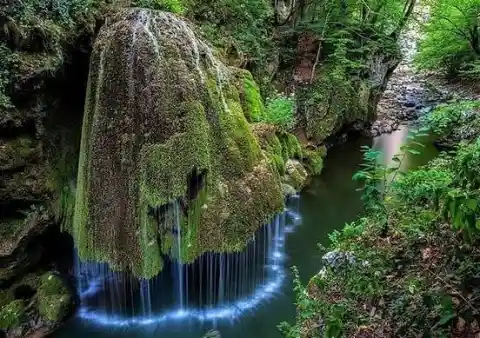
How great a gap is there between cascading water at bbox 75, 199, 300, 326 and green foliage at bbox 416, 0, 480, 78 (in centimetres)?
1332

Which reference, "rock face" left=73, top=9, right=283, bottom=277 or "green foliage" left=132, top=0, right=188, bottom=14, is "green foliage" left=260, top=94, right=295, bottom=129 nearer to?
"green foliage" left=132, top=0, right=188, bottom=14

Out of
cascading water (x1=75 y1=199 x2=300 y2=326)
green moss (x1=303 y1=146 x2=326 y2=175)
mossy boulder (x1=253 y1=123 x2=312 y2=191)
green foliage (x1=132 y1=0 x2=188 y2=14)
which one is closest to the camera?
cascading water (x1=75 y1=199 x2=300 y2=326)

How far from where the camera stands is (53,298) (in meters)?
6.46

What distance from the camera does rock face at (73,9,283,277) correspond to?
5.96 meters

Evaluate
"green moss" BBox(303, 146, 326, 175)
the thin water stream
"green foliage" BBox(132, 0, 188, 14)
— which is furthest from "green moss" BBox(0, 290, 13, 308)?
"green moss" BBox(303, 146, 326, 175)

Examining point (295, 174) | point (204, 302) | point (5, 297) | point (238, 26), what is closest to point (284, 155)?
point (295, 174)

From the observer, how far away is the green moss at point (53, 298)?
6.34 meters

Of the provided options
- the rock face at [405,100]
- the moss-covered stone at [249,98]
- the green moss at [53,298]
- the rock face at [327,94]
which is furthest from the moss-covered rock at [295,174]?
the rock face at [405,100]

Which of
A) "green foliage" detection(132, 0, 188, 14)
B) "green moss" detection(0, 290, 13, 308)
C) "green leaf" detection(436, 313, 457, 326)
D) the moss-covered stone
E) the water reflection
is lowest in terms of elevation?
"green moss" detection(0, 290, 13, 308)

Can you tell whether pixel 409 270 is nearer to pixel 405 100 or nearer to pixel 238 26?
pixel 238 26

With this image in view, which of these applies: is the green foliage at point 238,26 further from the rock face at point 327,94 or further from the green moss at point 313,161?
the green moss at point 313,161

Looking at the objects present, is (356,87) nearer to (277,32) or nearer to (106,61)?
(277,32)

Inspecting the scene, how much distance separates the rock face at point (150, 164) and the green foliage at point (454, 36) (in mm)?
13353

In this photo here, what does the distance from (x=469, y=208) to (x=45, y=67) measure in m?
5.70
